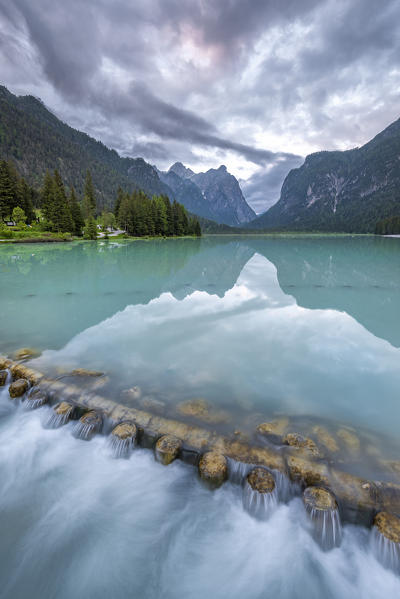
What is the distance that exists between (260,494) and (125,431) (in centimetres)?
277

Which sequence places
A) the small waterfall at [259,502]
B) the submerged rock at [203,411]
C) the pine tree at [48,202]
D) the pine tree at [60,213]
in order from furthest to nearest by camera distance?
the pine tree at [48,202] < the pine tree at [60,213] < the submerged rock at [203,411] < the small waterfall at [259,502]

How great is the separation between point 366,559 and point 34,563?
459 centimetres

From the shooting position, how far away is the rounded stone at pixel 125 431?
525 cm

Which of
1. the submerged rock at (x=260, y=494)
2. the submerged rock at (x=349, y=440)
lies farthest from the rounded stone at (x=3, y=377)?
the submerged rock at (x=349, y=440)

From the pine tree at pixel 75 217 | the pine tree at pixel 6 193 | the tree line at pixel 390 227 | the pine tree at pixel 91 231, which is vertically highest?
the pine tree at pixel 6 193

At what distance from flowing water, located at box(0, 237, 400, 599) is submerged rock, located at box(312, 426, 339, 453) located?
0.24 m

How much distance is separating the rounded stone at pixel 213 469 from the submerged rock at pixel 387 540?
7.40ft

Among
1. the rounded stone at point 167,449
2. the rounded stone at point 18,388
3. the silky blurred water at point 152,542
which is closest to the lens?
the silky blurred water at point 152,542

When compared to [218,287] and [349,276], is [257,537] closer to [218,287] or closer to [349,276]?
[218,287]

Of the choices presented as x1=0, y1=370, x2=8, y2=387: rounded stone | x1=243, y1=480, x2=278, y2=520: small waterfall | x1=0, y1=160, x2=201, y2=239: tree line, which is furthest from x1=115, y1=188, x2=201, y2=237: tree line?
x1=243, y1=480, x2=278, y2=520: small waterfall

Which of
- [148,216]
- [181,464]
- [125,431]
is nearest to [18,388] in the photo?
[125,431]

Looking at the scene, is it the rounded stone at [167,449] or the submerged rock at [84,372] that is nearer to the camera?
the rounded stone at [167,449]

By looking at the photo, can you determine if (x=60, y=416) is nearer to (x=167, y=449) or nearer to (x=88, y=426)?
(x=88, y=426)

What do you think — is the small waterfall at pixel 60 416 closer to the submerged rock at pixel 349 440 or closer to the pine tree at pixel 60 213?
the submerged rock at pixel 349 440
